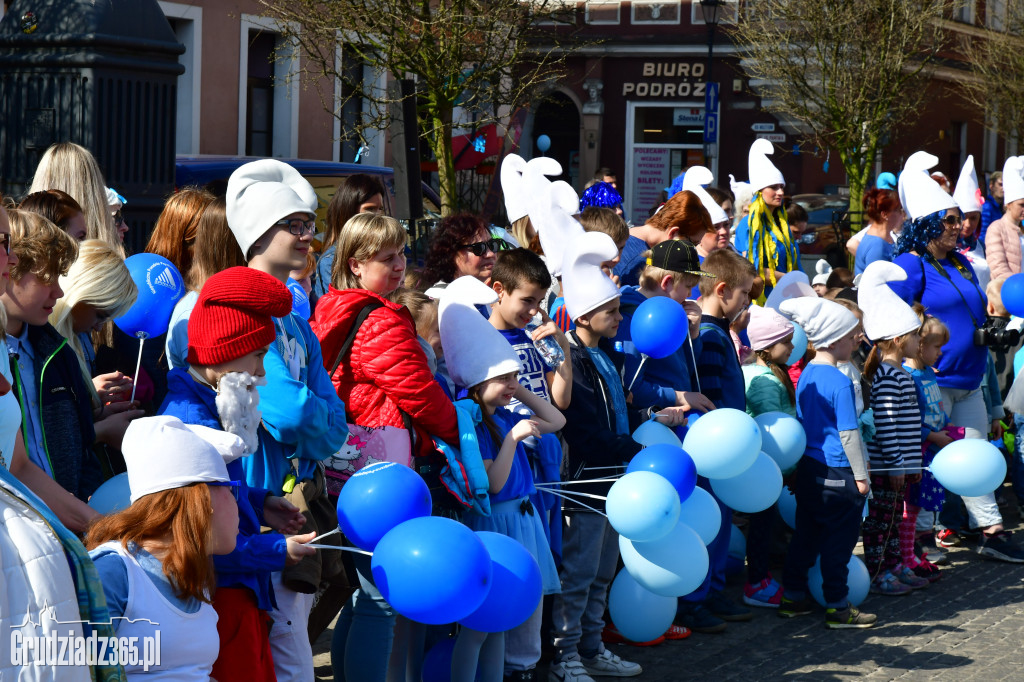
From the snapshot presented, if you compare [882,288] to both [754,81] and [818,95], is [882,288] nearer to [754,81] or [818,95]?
[818,95]

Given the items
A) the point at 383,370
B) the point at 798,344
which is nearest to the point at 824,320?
the point at 798,344

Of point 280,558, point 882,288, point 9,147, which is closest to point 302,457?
point 280,558

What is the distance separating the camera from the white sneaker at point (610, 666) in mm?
5168

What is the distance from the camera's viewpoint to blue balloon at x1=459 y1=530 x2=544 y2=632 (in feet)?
12.0

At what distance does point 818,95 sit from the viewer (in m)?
19.8

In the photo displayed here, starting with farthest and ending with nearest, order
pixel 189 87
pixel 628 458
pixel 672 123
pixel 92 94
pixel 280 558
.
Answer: pixel 672 123, pixel 189 87, pixel 92 94, pixel 628 458, pixel 280 558

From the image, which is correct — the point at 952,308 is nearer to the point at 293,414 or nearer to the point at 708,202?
the point at 708,202

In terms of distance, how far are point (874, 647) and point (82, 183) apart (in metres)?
4.03

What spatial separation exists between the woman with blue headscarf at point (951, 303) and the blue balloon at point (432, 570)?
4680 millimetres

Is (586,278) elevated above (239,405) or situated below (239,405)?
above

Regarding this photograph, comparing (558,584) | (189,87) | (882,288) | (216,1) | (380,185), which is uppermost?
(216,1)

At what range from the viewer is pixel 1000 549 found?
7371 millimetres

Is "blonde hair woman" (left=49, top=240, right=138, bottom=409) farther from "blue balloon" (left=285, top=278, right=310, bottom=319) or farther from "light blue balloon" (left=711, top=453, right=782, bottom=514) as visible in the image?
"light blue balloon" (left=711, top=453, right=782, bottom=514)

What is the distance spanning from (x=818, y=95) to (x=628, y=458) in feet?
52.1
